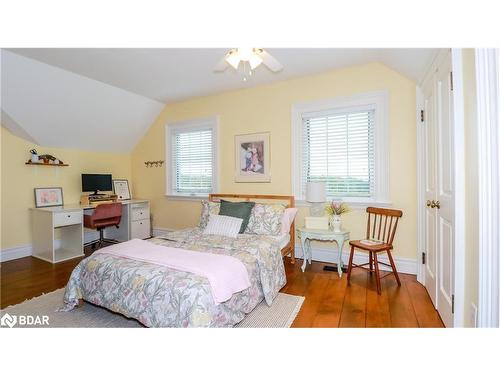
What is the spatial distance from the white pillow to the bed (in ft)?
0.46

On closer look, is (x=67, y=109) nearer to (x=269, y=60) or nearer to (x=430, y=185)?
(x=269, y=60)

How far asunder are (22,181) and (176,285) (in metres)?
3.61

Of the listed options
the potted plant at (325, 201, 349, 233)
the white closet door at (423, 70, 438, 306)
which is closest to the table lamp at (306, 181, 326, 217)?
the potted plant at (325, 201, 349, 233)

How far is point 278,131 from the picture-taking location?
3.67 m

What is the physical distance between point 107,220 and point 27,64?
7.42ft

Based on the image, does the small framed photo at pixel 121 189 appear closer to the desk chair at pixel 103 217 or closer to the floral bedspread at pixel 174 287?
the desk chair at pixel 103 217

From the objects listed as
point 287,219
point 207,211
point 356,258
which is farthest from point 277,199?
point 356,258

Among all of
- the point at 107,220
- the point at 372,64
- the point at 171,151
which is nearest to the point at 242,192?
the point at 171,151

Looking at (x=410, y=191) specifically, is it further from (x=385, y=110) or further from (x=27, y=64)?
(x=27, y=64)

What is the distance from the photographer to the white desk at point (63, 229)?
11.6ft

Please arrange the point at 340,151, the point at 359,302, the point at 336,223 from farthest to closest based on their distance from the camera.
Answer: the point at 340,151
the point at 336,223
the point at 359,302

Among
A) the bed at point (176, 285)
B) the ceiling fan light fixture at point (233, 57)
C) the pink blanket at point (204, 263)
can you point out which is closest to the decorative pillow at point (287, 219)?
the bed at point (176, 285)
